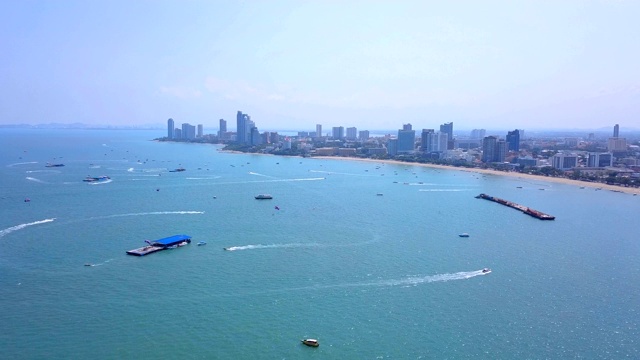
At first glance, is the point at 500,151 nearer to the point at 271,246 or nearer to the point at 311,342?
the point at 271,246

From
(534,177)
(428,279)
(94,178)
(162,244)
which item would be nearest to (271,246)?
(162,244)

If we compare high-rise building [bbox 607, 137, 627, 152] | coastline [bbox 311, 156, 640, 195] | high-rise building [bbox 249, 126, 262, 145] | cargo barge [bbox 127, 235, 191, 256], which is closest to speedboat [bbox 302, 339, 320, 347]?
cargo barge [bbox 127, 235, 191, 256]

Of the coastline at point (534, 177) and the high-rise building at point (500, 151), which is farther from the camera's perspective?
the high-rise building at point (500, 151)

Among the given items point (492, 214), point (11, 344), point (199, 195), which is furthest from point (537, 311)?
point (199, 195)

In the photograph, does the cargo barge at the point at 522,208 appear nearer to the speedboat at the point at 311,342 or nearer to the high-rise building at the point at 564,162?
the speedboat at the point at 311,342

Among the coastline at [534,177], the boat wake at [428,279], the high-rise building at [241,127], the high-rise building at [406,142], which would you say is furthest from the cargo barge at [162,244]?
the high-rise building at [241,127]

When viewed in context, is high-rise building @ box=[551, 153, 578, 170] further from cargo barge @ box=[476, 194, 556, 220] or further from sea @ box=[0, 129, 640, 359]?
cargo barge @ box=[476, 194, 556, 220]

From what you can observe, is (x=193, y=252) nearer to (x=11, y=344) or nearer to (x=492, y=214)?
(x=11, y=344)
